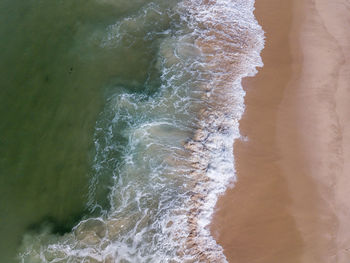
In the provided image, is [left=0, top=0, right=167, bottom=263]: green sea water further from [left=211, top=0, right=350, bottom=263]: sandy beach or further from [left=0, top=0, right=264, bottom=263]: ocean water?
[left=211, top=0, right=350, bottom=263]: sandy beach

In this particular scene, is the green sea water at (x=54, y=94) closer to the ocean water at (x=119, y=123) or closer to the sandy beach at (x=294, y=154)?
the ocean water at (x=119, y=123)

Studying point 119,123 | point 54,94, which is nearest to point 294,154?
point 119,123

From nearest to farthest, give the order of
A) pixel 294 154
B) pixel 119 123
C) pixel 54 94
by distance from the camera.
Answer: pixel 294 154, pixel 119 123, pixel 54 94

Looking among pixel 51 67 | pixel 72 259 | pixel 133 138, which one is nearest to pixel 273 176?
pixel 133 138

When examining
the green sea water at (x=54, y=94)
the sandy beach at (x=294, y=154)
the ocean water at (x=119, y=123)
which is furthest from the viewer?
the green sea water at (x=54, y=94)

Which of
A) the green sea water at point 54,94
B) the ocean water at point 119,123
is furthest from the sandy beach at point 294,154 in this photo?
the green sea water at point 54,94

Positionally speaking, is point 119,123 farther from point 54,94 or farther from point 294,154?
point 294,154

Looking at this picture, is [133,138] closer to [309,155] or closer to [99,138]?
[99,138]

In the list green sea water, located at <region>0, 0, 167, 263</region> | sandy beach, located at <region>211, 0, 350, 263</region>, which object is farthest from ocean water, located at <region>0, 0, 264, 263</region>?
sandy beach, located at <region>211, 0, 350, 263</region>
